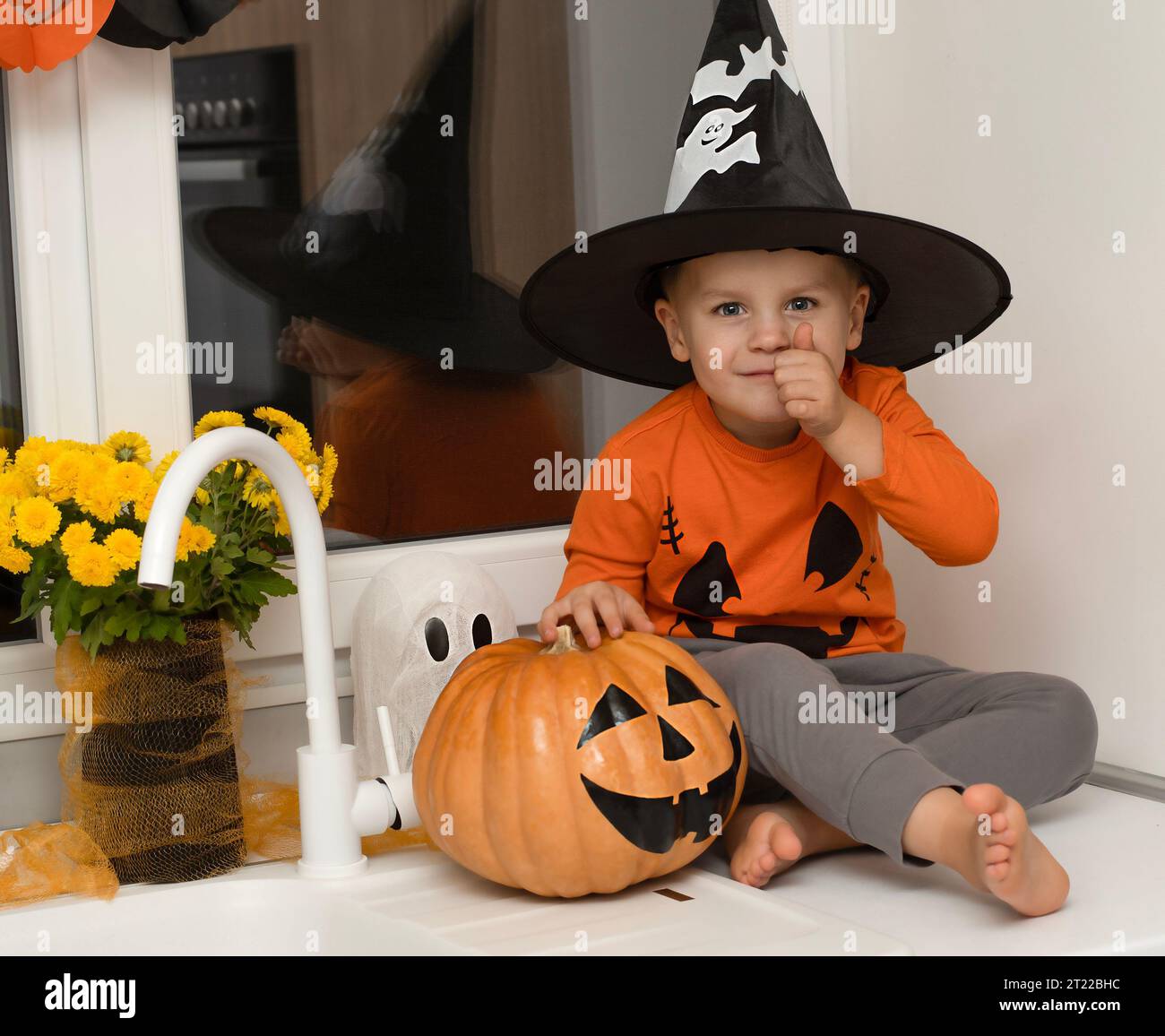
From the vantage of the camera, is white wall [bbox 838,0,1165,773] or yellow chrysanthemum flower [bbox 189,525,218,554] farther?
white wall [bbox 838,0,1165,773]

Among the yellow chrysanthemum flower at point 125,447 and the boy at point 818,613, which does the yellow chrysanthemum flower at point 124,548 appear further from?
the boy at point 818,613

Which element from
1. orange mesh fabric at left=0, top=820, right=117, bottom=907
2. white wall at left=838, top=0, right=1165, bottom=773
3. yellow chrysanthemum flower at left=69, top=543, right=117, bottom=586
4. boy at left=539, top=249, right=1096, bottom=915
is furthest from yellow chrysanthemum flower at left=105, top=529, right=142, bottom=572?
white wall at left=838, top=0, right=1165, bottom=773

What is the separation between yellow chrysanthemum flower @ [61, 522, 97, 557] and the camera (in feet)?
3.15

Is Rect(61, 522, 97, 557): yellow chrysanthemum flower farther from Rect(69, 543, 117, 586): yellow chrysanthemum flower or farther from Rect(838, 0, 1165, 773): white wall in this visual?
Rect(838, 0, 1165, 773): white wall

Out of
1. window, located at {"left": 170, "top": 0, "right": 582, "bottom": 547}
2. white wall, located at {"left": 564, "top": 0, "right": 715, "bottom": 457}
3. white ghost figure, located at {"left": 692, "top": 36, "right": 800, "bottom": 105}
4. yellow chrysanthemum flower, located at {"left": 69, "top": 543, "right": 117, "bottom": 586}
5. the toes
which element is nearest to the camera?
the toes

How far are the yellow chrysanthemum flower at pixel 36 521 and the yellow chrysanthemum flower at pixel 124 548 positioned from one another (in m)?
0.05

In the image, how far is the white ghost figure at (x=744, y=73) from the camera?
1151 mm

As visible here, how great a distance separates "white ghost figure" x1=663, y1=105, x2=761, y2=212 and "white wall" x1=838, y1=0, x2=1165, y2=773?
34cm

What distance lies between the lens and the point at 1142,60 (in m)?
1.17

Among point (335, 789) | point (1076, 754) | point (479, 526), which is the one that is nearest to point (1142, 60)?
point (1076, 754)

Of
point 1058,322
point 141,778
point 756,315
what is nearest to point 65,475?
point 141,778

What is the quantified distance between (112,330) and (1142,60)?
0.95 metres
